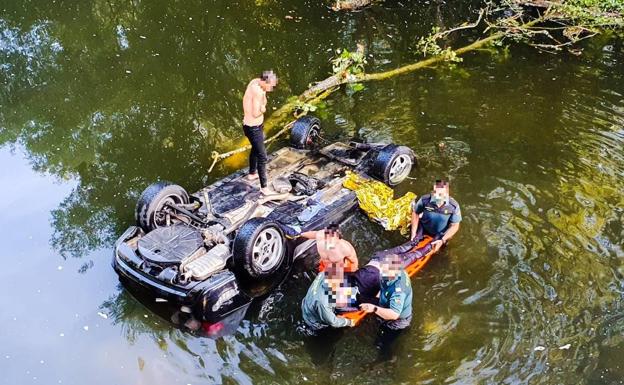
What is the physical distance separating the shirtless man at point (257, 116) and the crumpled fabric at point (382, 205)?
1.15m

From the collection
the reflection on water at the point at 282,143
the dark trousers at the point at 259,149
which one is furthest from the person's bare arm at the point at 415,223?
the dark trousers at the point at 259,149

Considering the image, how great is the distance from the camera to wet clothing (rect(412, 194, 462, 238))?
A: 7.55 metres

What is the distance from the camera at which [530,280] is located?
7.43 m

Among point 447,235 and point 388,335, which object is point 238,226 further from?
point 447,235

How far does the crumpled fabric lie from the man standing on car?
0.38 m

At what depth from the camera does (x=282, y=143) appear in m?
10.3

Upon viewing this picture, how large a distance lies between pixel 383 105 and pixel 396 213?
12.4 feet

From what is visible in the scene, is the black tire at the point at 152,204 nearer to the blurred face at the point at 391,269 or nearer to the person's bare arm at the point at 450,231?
the blurred face at the point at 391,269

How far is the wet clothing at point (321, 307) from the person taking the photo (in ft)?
20.2

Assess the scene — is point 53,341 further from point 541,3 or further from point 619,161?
point 541,3

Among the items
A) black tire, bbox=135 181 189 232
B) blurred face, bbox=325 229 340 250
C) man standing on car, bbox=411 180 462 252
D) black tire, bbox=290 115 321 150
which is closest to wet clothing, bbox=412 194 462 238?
man standing on car, bbox=411 180 462 252

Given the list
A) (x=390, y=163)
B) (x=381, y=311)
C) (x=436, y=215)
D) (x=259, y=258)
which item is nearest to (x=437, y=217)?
(x=436, y=215)

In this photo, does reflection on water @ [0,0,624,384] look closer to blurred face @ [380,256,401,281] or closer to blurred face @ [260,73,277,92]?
blurred face @ [380,256,401,281]

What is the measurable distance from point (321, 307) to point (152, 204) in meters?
2.53
